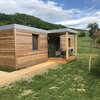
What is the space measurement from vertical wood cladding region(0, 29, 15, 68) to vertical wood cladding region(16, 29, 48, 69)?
1.02 ft

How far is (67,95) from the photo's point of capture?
19.3 ft

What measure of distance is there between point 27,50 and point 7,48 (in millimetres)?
1423

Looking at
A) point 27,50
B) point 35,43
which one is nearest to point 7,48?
point 27,50

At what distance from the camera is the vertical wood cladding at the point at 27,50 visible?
10.6 metres

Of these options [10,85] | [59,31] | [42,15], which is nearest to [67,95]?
[10,85]

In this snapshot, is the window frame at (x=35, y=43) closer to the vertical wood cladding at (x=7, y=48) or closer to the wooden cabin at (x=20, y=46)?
the wooden cabin at (x=20, y=46)

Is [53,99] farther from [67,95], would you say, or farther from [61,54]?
[61,54]

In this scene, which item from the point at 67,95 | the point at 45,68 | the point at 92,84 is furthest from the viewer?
the point at 45,68

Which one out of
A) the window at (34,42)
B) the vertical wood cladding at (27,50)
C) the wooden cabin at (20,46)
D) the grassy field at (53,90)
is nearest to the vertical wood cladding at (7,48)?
the wooden cabin at (20,46)

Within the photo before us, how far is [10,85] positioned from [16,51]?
3.31 m

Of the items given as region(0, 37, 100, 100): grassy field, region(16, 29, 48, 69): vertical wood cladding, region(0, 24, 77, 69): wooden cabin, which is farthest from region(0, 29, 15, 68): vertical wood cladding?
region(0, 37, 100, 100): grassy field

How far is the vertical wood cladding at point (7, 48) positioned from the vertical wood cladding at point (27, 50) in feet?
1.02

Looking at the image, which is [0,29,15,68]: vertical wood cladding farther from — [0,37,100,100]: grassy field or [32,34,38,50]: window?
[0,37,100,100]: grassy field

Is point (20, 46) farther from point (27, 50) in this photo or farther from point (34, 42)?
point (34, 42)
